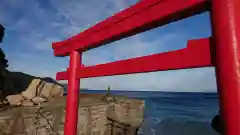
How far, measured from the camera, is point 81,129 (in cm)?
760

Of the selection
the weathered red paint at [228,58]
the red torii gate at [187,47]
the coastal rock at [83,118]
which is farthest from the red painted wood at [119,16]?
the coastal rock at [83,118]

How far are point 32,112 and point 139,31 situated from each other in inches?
232

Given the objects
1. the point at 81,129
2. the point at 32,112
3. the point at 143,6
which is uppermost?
the point at 143,6

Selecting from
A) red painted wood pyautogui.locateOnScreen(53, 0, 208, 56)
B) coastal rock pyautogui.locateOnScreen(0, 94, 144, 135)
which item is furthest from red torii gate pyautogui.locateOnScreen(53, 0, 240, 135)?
coastal rock pyautogui.locateOnScreen(0, 94, 144, 135)

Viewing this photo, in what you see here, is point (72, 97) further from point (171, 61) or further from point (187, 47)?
point (187, 47)

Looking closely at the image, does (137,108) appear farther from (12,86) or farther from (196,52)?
(196,52)

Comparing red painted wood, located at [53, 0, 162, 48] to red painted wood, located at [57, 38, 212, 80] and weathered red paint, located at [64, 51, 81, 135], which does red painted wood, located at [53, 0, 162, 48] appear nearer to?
weathered red paint, located at [64, 51, 81, 135]

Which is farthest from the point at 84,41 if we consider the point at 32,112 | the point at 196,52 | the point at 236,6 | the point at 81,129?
the point at 81,129

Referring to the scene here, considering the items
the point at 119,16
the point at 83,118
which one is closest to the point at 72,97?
the point at 119,16

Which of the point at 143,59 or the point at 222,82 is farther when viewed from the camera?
the point at 143,59

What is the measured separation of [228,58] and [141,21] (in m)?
0.74

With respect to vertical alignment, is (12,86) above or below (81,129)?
above

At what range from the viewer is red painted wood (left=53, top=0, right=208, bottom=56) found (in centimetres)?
123

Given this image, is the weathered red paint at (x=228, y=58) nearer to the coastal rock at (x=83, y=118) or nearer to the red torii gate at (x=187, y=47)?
the red torii gate at (x=187, y=47)
